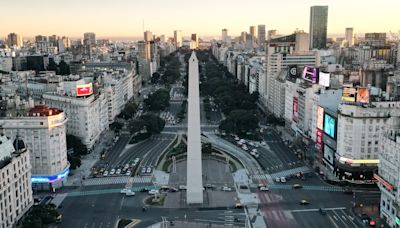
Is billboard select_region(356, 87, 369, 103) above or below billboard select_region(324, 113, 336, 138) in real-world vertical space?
above

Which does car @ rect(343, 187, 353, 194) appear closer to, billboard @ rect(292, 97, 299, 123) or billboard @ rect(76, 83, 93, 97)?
billboard @ rect(292, 97, 299, 123)

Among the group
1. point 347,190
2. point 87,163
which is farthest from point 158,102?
point 347,190

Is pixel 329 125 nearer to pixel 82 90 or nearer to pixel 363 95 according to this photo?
pixel 363 95

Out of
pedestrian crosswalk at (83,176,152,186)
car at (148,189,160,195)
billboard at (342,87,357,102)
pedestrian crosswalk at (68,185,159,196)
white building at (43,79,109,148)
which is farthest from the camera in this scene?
white building at (43,79,109,148)

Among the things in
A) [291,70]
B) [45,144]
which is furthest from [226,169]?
[291,70]

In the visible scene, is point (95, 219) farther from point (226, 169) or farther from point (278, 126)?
point (278, 126)

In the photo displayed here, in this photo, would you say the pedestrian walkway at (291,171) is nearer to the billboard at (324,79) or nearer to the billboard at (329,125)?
the billboard at (329,125)

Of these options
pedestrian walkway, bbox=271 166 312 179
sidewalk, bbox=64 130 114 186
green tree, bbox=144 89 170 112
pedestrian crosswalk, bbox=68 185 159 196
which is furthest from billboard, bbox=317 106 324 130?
green tree, bbox=144 89 170 112

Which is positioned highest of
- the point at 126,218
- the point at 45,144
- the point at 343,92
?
the point at 343,92
